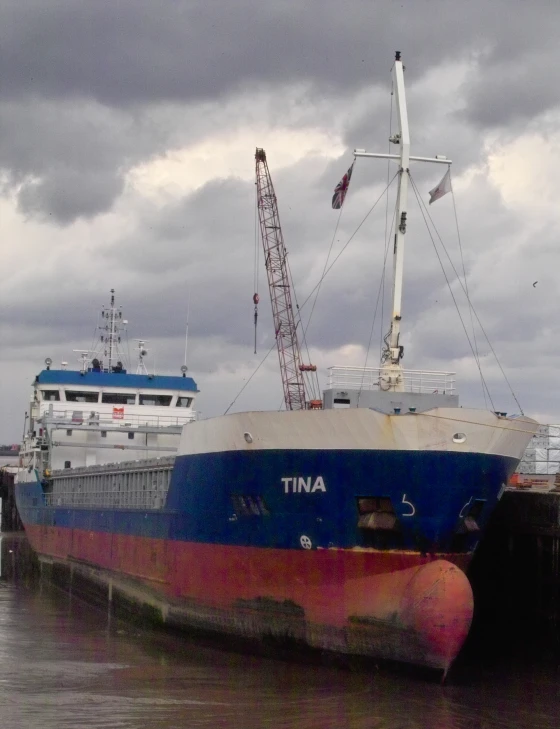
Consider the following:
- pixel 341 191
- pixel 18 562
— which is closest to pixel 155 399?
pixel 18 562

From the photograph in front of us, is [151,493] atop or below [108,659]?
atop

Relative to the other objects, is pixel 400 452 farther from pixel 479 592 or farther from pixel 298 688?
pixel 479 592

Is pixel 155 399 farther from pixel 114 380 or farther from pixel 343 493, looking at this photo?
pixel 343 493

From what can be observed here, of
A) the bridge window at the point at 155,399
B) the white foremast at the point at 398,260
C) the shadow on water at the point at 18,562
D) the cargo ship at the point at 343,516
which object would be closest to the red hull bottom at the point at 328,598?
the cargo ship at the point at 343,516

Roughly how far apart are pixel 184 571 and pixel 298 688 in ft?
17.9

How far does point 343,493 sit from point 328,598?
1817 millimetres

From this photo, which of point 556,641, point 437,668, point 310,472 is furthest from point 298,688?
point 556,641

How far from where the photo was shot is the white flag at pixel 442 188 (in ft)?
65.6

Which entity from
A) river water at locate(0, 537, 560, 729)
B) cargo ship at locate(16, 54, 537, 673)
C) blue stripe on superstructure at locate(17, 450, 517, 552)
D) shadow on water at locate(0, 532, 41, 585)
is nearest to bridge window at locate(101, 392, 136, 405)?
shadow on water at locate(0, 532, 41, 585)

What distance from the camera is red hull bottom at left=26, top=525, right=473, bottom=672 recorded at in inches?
589

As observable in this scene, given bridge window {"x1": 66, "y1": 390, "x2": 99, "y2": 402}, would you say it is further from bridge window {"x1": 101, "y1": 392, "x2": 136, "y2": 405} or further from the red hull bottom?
the red hull bottom

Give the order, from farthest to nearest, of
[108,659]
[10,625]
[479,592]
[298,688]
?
[479,592], [10,625], [108,659], [298,688]

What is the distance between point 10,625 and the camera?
73.0 ft

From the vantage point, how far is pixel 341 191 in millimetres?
21078
